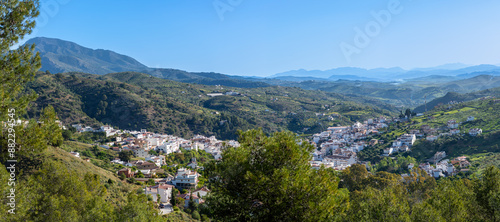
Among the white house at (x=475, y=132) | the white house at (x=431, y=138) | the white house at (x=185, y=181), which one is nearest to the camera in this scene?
the white house at (x=185, y=181)

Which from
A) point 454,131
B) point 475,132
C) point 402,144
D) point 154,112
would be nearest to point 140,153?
point 154,112

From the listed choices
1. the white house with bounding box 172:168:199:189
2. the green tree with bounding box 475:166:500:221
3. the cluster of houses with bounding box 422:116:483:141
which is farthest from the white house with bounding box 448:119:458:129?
the green tree with bounding box 475:166:500:221

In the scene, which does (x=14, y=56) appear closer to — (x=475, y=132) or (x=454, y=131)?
(x=475, y=132)

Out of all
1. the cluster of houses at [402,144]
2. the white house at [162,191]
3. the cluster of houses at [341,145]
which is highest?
the white house at [162,191]

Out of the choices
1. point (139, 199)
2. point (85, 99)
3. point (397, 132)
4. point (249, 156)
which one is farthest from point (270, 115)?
point (249, 156)

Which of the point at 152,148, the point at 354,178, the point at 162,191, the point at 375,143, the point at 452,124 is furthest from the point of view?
the point at 452,124

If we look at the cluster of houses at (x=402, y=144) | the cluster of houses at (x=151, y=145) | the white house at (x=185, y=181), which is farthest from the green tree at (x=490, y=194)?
the cluster of houses at (x=402, y=144)

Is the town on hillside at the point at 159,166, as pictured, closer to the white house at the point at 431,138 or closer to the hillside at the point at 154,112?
the hillside at the point at 154,112
